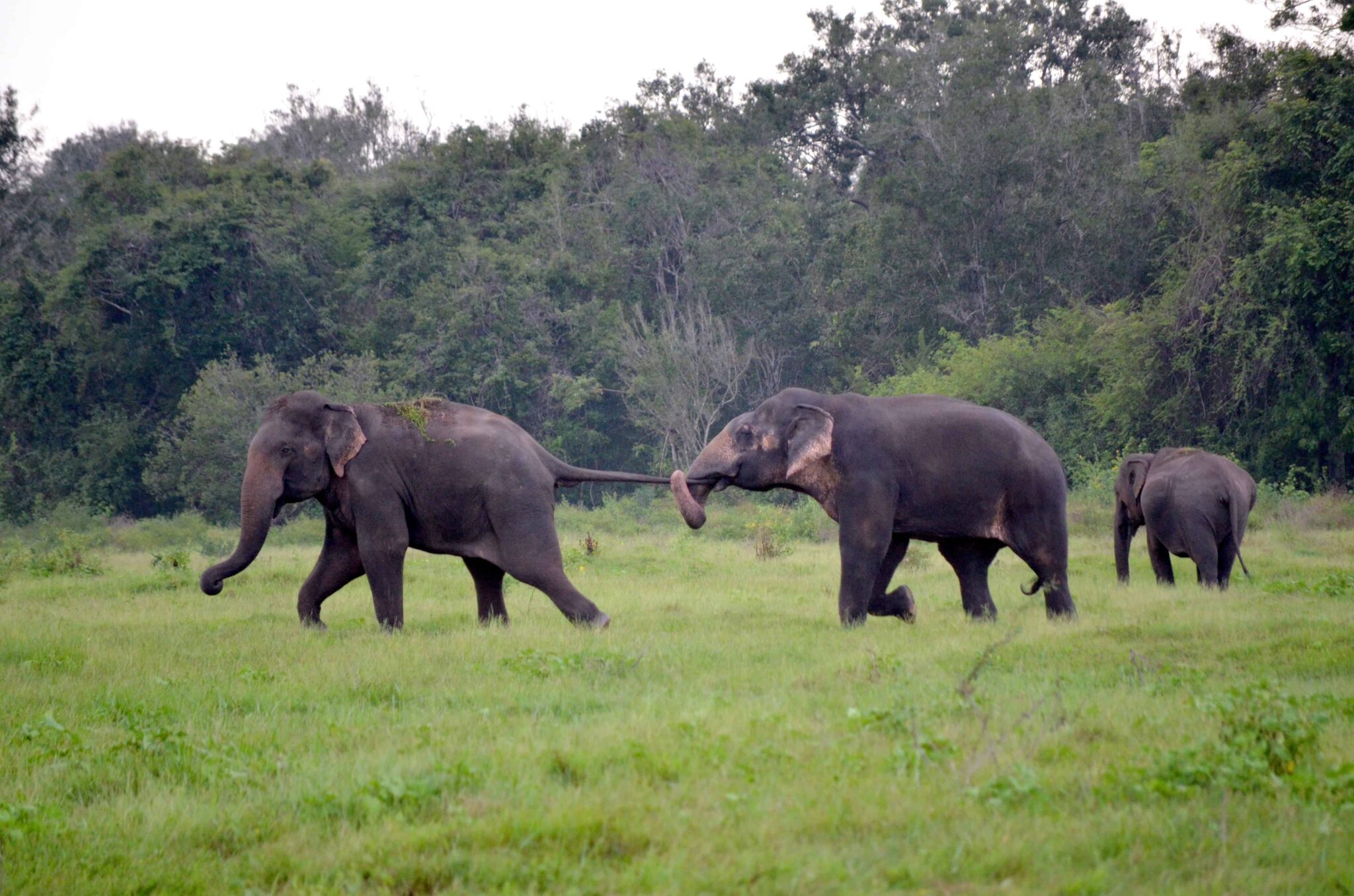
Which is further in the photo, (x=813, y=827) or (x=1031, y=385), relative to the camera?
(x=1031, y=385)

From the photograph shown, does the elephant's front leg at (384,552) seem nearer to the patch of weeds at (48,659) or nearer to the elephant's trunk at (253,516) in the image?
the elephant's trunk at (253,516)

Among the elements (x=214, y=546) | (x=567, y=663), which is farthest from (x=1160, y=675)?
(x=214, y=546)

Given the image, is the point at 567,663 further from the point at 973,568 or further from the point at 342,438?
the point at 973,568

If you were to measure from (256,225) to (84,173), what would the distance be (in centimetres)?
737

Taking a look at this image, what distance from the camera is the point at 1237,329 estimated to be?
2578 cm

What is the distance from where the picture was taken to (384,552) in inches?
428

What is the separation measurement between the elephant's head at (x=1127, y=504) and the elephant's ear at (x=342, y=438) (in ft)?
27.4

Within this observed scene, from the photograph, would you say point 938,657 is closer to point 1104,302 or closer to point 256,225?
point 1104,302

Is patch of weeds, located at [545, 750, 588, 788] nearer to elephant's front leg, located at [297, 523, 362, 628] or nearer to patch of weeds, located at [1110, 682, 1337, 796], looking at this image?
patch of weeds, located at [1110, 682, 1337, 796]

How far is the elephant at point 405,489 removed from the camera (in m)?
10.9

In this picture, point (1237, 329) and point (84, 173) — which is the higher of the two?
point (84, 173)

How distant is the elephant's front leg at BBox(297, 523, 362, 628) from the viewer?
452 inches

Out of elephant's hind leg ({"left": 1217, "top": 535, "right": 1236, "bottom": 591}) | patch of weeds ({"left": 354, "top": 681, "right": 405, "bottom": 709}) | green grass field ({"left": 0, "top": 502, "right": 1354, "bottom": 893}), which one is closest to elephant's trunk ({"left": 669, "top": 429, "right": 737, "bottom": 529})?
green grass field ({"left": 0, "top": 502, "right": 1354, "bottom": 893})

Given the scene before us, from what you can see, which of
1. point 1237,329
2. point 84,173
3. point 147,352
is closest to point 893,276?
A: point 1237,329
